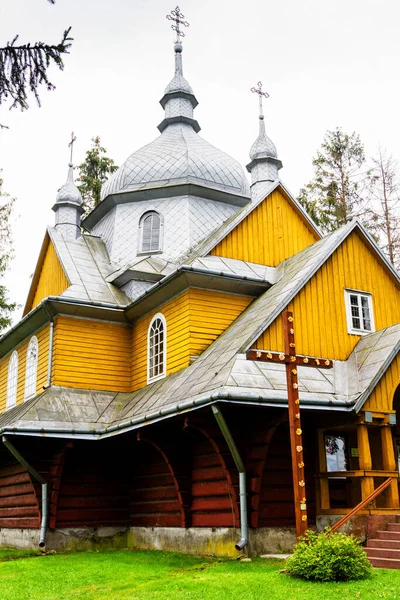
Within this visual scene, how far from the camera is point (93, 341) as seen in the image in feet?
50.7

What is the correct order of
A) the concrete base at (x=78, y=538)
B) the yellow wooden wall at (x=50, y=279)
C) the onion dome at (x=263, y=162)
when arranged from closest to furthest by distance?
the concrete base at (x=78, y=538), the yellow wooden wall at (x=50, y=279), the onion dome at (x=263, y=162)

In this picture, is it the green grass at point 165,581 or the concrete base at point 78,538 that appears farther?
the concrete base at point 78,538

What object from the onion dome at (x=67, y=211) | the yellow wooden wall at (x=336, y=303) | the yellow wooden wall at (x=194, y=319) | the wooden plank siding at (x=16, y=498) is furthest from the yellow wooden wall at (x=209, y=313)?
the onion dome at (x=67, y=211)

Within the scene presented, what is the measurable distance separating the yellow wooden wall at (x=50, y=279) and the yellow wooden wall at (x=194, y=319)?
3744mm

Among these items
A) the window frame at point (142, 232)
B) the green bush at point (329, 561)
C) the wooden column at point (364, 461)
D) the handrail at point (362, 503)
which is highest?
the window frame at point (142, 232)

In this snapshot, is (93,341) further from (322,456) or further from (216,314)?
(322,456)

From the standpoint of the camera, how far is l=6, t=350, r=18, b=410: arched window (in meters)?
17.9

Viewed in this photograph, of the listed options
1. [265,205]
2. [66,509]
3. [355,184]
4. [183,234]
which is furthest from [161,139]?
[66,509]

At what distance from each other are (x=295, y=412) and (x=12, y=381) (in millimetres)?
11461

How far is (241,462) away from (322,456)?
181cm

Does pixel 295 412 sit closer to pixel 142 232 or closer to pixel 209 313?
pixel 209 313

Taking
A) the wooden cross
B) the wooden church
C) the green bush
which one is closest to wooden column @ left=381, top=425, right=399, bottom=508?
the wooden church

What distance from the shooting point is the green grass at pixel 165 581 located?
716 centimetres

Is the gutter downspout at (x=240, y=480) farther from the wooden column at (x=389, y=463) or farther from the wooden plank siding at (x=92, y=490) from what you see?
the wooden plank siding at (x=92, y=490)
